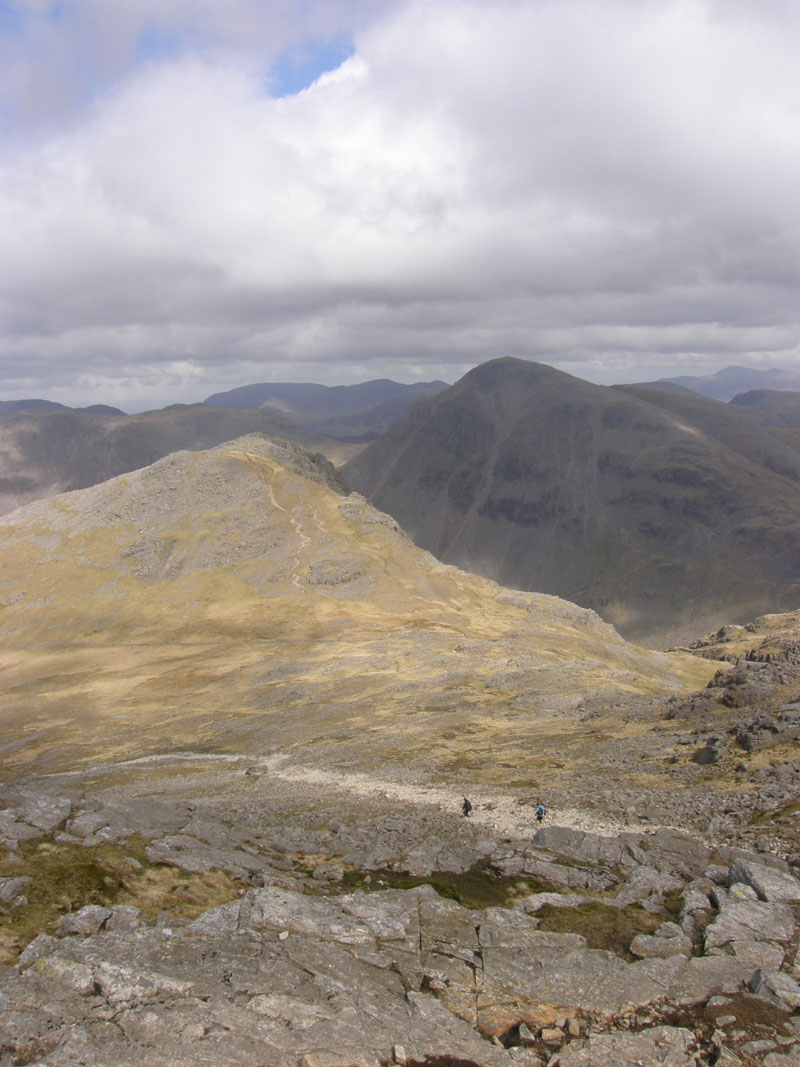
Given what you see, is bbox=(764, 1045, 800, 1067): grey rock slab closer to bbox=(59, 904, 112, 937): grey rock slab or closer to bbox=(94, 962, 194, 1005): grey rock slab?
bbox=(94, 962, 194, 1005): grey rock slab

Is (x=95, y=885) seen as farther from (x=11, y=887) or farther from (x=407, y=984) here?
(x=407, y=984)

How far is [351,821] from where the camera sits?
33.6 metres

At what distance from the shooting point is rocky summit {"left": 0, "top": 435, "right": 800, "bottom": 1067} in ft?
53.8

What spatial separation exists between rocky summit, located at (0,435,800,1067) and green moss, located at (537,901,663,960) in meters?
0.14

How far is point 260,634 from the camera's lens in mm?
99688

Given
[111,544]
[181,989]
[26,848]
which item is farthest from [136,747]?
[111,544]

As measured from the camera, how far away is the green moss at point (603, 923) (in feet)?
69.1

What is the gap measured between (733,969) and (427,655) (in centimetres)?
6213

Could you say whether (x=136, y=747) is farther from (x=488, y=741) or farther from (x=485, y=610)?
(x=485, y=610)

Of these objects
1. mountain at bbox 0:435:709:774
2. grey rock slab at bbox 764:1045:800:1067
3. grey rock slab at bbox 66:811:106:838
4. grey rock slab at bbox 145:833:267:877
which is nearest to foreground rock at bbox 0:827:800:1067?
grey rock slab at bbox 764:1045:800:1067

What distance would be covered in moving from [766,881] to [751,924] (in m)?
2.85

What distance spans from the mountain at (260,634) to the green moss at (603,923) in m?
22.7

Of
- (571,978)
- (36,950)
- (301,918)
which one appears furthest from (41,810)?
(571,978)

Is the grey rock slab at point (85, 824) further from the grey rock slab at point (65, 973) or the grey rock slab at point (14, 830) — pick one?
the grey rock slab at point (65, 973)
